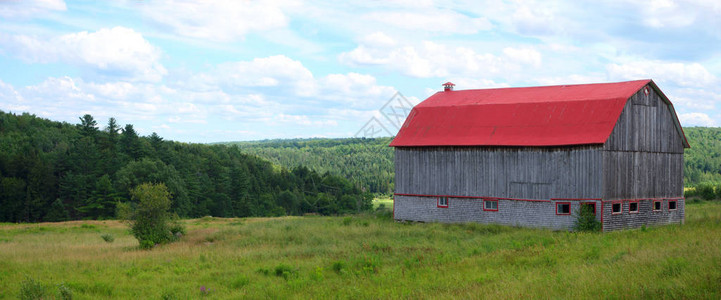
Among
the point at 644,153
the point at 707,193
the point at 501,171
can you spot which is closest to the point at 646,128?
the point at 644,153

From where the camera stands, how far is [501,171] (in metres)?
32.3

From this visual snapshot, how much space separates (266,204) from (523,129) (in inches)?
3282

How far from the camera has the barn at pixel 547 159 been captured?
29.6m

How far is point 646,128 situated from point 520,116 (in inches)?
280

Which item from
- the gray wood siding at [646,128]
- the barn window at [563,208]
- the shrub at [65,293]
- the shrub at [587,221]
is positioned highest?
the gray wood siding at [646,128]

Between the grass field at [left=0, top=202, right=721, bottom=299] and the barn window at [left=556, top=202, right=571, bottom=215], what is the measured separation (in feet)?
6.61

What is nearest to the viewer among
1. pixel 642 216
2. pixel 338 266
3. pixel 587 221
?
pixel 338 266

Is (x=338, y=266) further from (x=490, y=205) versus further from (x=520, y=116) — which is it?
(x=520, y=116)

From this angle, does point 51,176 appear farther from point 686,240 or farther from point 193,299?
Result: point 686,240

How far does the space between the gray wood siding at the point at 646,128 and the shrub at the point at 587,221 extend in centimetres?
352

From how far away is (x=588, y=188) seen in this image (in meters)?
29.1

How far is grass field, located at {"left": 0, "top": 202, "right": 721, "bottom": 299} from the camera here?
13.4 m

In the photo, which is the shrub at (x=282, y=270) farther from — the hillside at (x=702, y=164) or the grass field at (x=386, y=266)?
the hillside at (x=702, y=164)

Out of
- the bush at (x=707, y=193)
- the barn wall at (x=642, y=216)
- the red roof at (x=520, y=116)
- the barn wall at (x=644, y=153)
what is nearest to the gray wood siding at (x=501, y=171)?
the red roof at (x=520, y=116)
